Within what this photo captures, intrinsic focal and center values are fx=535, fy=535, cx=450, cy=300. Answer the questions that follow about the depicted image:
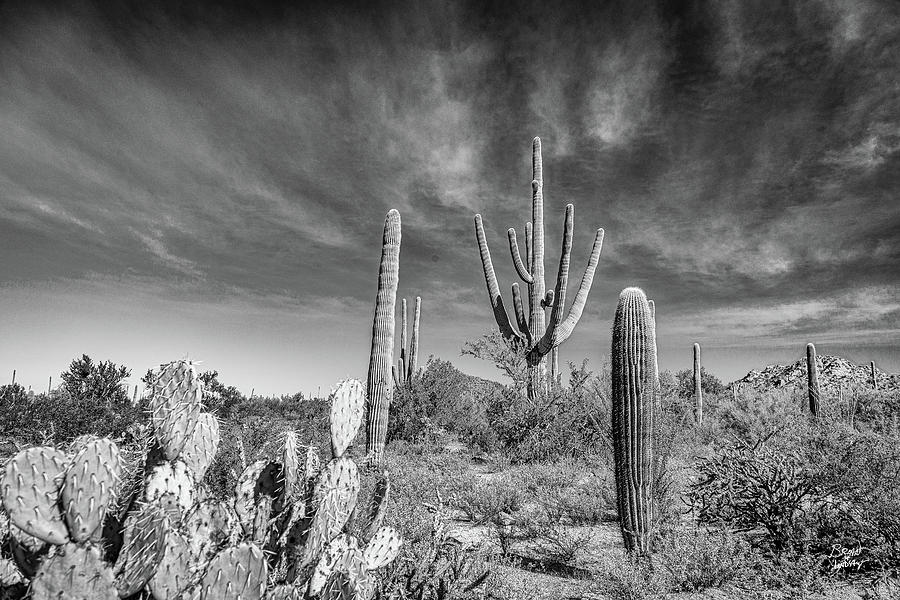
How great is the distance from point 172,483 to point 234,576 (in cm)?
68

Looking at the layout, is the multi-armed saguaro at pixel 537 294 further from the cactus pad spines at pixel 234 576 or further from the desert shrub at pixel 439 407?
the cactus pad spines at pixel 234 576

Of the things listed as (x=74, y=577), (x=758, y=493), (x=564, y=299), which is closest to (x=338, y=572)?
(x=74, y=577)

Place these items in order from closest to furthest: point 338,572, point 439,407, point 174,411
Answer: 1. point 174,411
2. point 338,572
3. point 439,407

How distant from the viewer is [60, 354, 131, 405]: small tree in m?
12.7

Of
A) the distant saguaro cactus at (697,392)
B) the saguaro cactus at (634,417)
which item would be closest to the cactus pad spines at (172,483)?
the saguaro cactus at (634,417)

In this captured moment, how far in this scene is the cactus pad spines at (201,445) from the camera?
9.46ft

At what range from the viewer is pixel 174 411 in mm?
2742

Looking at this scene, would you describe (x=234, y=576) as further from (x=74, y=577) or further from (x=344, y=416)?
(x=344, y=416)

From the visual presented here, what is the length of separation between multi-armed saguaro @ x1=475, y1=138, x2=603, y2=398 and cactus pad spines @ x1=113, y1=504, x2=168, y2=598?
1210cm

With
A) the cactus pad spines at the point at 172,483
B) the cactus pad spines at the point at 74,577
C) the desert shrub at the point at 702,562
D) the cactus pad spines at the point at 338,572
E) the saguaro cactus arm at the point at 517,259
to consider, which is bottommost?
the desert shrub at the point at 702,562

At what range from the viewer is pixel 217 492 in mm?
6652

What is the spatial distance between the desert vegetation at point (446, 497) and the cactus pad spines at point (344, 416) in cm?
1

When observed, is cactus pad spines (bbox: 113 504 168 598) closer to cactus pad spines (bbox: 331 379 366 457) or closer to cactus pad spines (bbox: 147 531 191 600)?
cactus pad spines (bbox: 147 531 191 600)

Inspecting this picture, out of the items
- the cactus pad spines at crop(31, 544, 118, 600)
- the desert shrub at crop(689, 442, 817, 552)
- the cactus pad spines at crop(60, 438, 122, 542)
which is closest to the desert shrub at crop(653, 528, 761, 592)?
the desert shrub at crop(689, 442, 817, 552)
